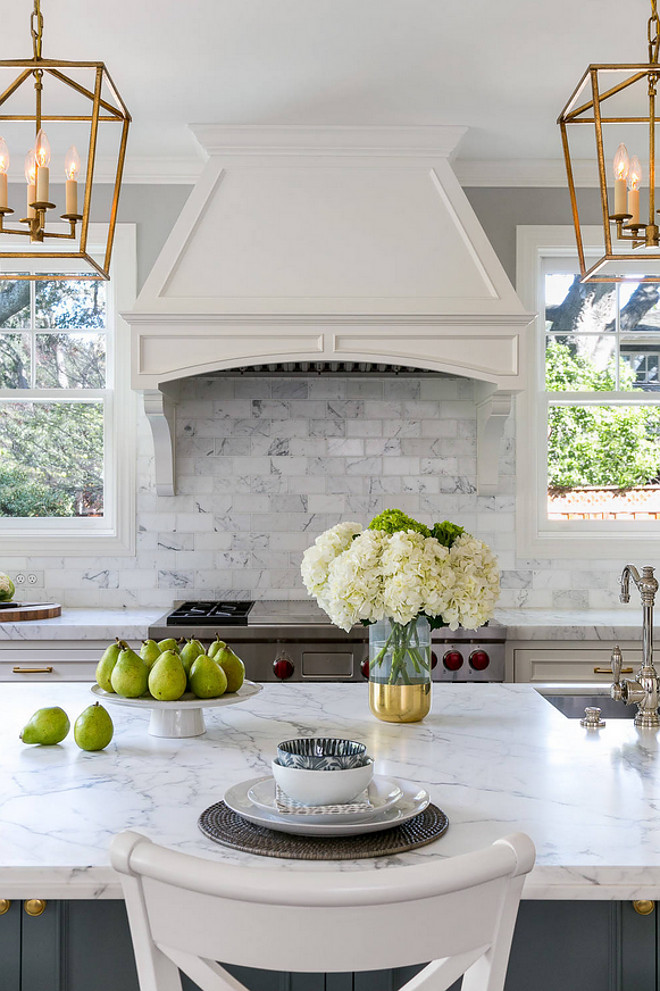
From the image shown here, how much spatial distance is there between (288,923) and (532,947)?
616 millimetres

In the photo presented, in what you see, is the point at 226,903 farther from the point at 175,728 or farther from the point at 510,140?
the point at 510,140

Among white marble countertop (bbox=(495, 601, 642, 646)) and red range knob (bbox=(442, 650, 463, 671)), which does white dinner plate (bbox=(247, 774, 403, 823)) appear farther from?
white marble countertop (bbox=(495, 601, 642, 646))

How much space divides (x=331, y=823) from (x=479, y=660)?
7.06 ft

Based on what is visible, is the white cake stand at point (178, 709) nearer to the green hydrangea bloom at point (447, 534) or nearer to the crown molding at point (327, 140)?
the green hydrangea bloom at point (447, 534)

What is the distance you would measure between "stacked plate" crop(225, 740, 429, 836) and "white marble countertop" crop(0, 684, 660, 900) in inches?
2.4

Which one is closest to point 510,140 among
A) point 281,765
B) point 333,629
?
point 333,629

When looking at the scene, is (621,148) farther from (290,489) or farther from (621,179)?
(290,489)

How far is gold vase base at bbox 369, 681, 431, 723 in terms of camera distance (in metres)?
2.01

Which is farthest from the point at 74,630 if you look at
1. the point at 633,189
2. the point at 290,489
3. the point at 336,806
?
the point at 633,189

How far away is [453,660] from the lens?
3.43 meters

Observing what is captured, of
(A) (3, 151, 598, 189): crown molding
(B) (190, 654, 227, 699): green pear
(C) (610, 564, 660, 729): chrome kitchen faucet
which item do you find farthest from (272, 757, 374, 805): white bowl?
(A) (3, 151, 598, 189): crown molding

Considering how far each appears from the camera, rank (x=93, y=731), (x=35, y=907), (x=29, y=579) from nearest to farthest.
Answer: (x=35, y=907), (x=93, y=731), (x=29, y=579)

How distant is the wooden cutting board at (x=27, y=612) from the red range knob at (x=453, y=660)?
5.03 ft

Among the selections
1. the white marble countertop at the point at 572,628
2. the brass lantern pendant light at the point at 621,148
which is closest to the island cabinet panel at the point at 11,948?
the brass lantern pendant light at the point at 621,148
